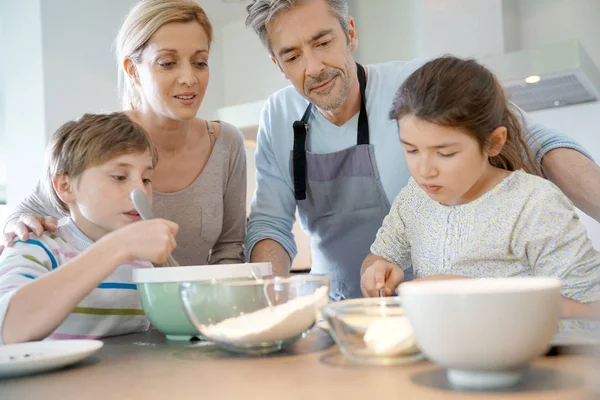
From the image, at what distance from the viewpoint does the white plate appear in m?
0.74

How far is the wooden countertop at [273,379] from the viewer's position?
0.57 m

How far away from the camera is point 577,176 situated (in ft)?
4.61

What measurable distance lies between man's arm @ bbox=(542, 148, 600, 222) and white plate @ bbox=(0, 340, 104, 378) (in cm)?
105

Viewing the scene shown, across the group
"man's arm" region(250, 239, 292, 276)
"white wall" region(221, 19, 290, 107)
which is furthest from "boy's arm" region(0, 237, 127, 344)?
"white wall" region(221, 19, 290, 107)

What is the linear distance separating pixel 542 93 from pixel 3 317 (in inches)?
126

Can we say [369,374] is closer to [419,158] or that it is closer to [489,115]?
[419,158]

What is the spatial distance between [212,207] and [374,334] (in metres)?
1.14

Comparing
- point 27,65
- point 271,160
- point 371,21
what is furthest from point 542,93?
point 27,65

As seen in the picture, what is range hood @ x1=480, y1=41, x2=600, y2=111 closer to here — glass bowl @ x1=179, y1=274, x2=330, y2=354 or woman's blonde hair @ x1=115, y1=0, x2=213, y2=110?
woman's blonde hair @ x1=115, y1=0, x2=213, y2=110

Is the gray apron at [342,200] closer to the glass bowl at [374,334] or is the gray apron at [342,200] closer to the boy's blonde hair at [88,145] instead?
the boy's blonde hair at [88,145]

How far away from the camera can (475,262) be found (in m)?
1.31

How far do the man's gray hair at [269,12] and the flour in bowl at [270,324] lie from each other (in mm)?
1069

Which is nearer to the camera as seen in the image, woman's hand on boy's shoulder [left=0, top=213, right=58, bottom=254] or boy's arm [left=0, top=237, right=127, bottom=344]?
boy's arm [left=0, top=237, right=127, bottom=344]

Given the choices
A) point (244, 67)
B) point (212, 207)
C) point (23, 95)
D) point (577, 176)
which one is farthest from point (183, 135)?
point (244, 67)
